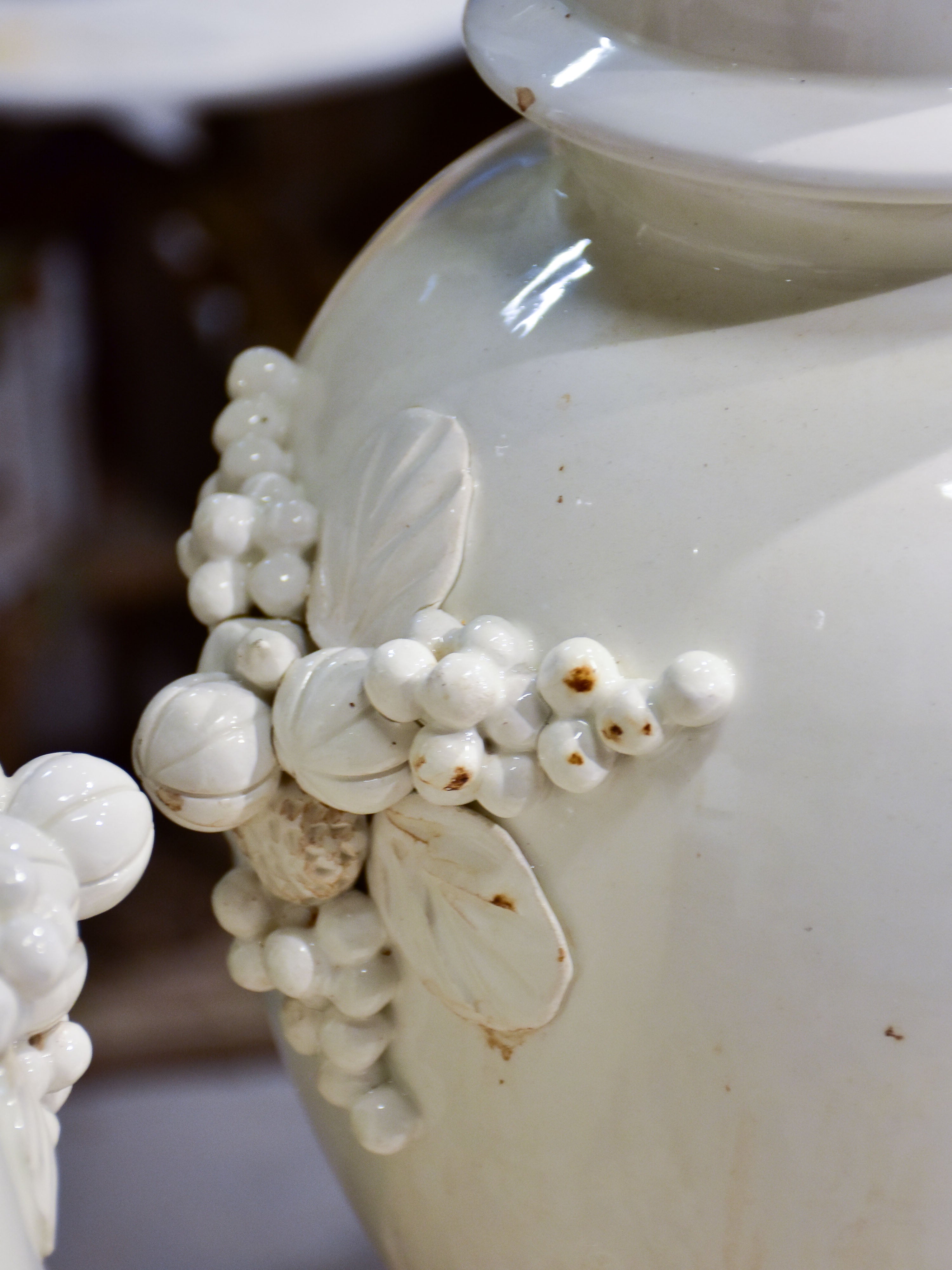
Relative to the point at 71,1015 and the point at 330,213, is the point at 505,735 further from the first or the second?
the point at 330,213

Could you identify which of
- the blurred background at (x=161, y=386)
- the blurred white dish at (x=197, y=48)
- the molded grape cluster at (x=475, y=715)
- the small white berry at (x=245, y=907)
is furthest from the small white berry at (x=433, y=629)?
the blurred white dish at (x=197, y=48)

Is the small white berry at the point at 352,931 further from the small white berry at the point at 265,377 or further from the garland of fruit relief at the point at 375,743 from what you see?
the small white berry at the point at 265,377

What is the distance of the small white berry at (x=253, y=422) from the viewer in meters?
0.47

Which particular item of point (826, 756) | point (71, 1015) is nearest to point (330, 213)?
point (71, 1015)

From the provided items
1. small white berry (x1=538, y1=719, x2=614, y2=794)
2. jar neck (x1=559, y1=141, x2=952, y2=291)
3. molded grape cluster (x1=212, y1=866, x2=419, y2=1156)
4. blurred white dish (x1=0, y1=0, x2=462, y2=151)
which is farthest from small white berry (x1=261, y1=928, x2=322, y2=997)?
blurred white dish (x1=0, y1=0, x2=462, y2=151)

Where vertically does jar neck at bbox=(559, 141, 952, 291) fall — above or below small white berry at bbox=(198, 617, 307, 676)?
above

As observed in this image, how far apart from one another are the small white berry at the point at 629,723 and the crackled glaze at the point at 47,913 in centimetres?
11

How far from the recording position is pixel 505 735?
38 centimetres

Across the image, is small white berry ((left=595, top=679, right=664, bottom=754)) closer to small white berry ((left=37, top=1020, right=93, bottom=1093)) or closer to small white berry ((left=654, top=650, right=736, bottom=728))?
small white berry ((left=654, top=650, right=736, bottom=728))

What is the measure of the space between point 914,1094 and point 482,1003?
0.11 meters

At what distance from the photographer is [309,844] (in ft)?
1.35

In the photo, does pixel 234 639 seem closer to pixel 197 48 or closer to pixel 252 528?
pixel 252 528

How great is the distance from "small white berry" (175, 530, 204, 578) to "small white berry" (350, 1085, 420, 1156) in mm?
161

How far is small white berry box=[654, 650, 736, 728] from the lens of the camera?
0.35 m
